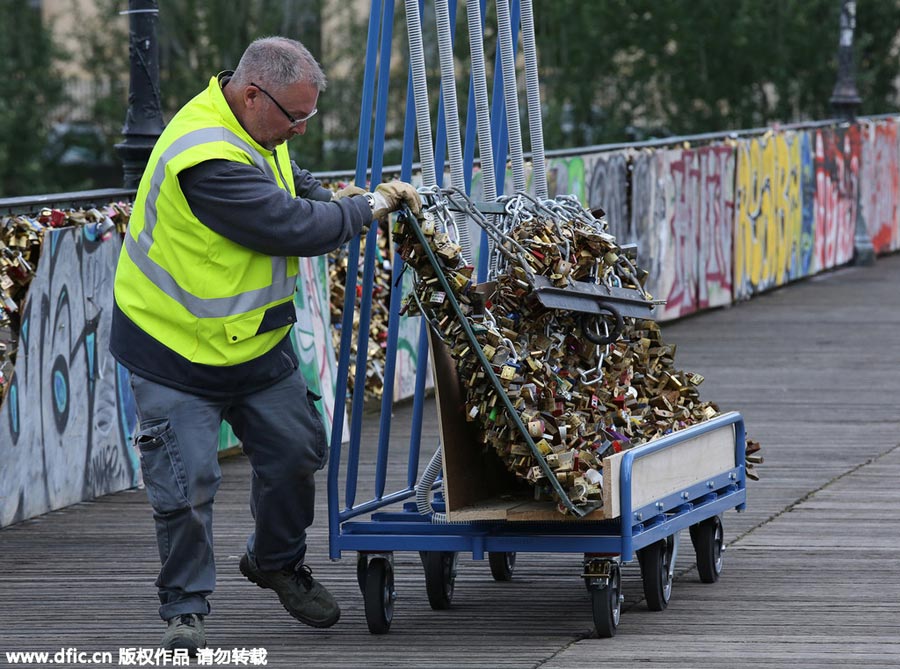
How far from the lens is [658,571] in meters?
6.46

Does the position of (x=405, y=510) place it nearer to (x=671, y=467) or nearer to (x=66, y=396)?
(x=671, y=467)

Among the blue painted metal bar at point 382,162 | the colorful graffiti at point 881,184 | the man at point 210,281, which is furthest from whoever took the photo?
the colorful graffiti at point 881,184

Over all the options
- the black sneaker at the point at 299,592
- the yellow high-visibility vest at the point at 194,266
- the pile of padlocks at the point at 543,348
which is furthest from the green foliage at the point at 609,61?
the yellow high-visibility vest at the point at 194,266

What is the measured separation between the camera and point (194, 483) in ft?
19.0

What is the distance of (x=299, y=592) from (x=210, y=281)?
1.14 metres

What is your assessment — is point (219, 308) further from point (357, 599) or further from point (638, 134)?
point (638, 134)

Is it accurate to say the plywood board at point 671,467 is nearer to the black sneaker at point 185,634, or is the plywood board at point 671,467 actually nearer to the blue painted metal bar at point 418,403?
the blue painted metal bar at point 418,403

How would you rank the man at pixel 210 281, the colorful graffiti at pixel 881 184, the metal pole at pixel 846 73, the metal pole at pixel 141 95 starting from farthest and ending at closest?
the colorful graffiti at pixel 881 184, the metal pole at pixel 846 73, the metal pole at pixel 141 95, the man at pixel 210 281

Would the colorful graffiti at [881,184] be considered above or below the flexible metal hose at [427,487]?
below

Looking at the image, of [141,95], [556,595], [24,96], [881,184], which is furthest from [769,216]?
[24,96]

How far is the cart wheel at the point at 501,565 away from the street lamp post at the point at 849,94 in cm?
1483

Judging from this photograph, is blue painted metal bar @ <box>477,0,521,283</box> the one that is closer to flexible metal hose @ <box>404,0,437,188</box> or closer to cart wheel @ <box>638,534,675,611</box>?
flexible metal hose @ <box>404,0,437,188</box>

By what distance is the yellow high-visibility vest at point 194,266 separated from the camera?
18.8 ft

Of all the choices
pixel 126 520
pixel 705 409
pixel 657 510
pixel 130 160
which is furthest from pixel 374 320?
pixel 657 510
